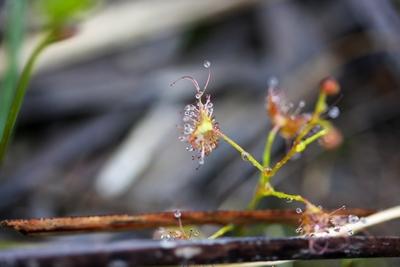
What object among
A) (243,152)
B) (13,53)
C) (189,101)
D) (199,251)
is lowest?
(199,251)

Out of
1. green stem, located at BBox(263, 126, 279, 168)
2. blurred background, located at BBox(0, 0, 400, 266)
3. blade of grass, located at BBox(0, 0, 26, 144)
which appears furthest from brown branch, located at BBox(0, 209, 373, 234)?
blurred background, located at BBox(0, 0, 400, 266)

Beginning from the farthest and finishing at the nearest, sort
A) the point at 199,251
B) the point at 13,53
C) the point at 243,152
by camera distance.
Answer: the point at 13,53 → the point at 243,152 → the point at 199,251

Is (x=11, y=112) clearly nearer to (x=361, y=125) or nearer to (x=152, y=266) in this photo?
(x=152, y=266)

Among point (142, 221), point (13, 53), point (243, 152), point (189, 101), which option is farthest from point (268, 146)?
point (189, 101)

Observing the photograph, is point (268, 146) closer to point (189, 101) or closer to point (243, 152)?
point (243, 152)

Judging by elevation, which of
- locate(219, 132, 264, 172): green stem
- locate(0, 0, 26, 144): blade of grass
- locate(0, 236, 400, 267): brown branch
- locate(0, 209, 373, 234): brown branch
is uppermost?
locate(0, 0, 26, 144): blade of grass

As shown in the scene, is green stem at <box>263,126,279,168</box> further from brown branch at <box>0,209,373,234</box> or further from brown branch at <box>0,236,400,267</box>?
brown branch at <box>0,236,400,267</box>
